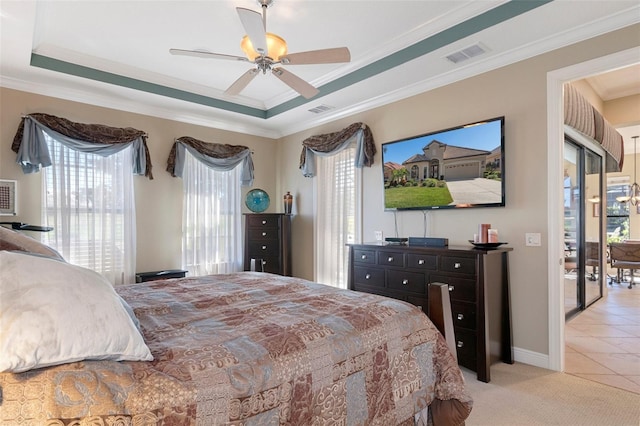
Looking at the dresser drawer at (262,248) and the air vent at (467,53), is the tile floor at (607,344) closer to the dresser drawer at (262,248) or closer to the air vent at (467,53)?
the air vent at (467,53)

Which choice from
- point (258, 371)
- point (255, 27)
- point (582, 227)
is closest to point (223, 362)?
point (258, 371)

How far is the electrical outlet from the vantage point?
2.93 metres

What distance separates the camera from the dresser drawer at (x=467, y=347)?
2.78 m

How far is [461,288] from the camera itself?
286 centimetres

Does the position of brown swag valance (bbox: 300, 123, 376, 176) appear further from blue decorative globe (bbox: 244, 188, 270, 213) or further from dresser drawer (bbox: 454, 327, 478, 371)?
dresser drawer (bbox: 454, 327, 478, 371)

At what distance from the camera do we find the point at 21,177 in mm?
3631

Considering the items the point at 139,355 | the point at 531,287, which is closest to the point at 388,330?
the point at 139,355

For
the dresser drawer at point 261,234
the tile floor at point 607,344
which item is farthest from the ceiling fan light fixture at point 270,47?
the tile floor at point 607,344

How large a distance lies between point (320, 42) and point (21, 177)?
3416 millimetres

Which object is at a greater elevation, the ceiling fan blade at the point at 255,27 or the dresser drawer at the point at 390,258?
the ceiling fan blade at the point at 255,27

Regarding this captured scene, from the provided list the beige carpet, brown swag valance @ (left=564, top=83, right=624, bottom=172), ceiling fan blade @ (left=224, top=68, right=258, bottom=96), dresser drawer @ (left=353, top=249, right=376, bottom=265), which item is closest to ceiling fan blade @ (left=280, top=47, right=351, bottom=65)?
ceiling fan blade @ (left=224, top=68, right=258, bottom=96)

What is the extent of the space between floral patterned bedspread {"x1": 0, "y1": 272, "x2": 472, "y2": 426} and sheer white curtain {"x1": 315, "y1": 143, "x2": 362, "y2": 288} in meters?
2.48

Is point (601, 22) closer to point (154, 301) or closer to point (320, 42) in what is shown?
point (320, 42)

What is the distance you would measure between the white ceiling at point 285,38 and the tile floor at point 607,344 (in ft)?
8.85
